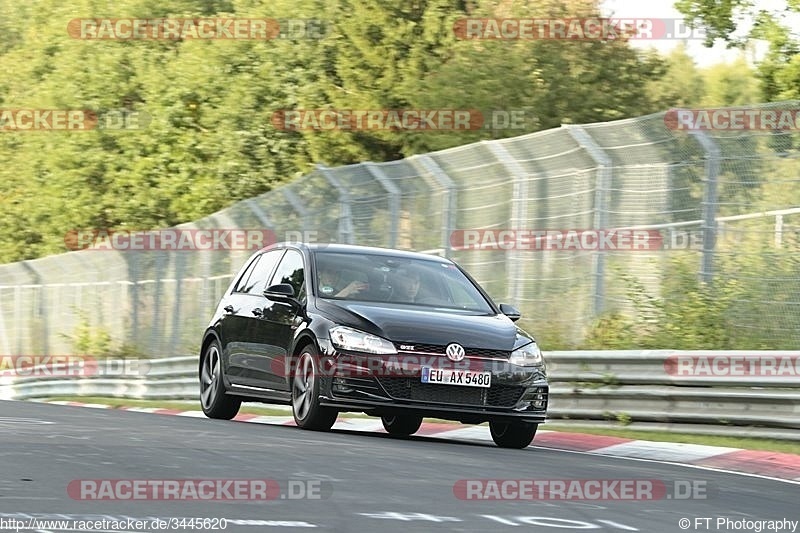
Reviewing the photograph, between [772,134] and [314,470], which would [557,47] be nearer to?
[772,134]

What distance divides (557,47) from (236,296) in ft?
70.7

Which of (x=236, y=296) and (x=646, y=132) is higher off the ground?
(x=646, y=132)

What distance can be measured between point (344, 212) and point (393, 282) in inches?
285

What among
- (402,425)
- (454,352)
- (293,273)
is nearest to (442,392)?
(454,352)

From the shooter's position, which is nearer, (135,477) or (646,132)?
(135,477)

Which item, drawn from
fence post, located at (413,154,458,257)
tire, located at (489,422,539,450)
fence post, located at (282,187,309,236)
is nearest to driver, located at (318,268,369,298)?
tire, located at (489,422,539,450)

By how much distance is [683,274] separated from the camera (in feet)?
52.7

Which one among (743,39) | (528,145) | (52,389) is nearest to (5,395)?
(52,389)

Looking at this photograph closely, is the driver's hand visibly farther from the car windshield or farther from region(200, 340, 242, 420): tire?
region(200, 340, 242, 420): tire

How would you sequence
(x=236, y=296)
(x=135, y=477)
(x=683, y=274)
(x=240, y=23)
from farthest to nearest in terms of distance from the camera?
(x=240, y=23) → (x=683, y=274) → (x=236, y=296) → (x=135, y=477)

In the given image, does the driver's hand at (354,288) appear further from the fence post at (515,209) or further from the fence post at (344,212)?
the fence post at (344,212)

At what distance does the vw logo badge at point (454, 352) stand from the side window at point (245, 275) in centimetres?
317

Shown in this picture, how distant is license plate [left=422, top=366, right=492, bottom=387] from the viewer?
39.2 ft

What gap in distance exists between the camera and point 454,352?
12000 mm
